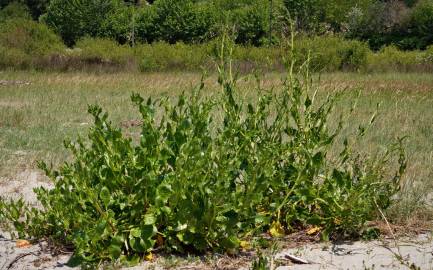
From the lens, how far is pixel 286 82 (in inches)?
205

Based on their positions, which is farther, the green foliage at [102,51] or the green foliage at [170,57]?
the green foliage at [102,51]

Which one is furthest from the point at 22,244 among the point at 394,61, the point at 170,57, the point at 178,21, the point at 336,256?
the point at 178,21

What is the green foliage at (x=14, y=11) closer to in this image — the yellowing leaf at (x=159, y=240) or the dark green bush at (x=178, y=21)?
the dark green bush at (x=178, y=21)

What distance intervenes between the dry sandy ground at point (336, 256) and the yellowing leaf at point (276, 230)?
234 mm

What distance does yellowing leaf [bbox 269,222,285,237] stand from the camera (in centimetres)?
461

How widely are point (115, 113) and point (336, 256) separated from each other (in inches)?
360

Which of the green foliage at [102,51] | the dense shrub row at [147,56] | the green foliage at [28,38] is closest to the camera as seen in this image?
the dense shrub row at [147,56]

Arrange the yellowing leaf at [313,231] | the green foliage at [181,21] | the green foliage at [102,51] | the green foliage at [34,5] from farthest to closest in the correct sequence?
the green foliage at [34,5]
the green foliage at [181,21]
the green foliage at [102,51]
the yellowing leaf at [313,231]

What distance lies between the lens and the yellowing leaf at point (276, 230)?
4612mm

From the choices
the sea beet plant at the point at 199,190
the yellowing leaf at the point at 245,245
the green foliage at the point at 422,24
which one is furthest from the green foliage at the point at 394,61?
the yellowing leaf at the point at 245,245

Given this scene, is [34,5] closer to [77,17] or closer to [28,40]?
[77,17]

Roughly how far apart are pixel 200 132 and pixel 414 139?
17.8ft

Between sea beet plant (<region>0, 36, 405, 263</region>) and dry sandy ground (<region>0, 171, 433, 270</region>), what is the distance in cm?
15

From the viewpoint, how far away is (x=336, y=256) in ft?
14.0
